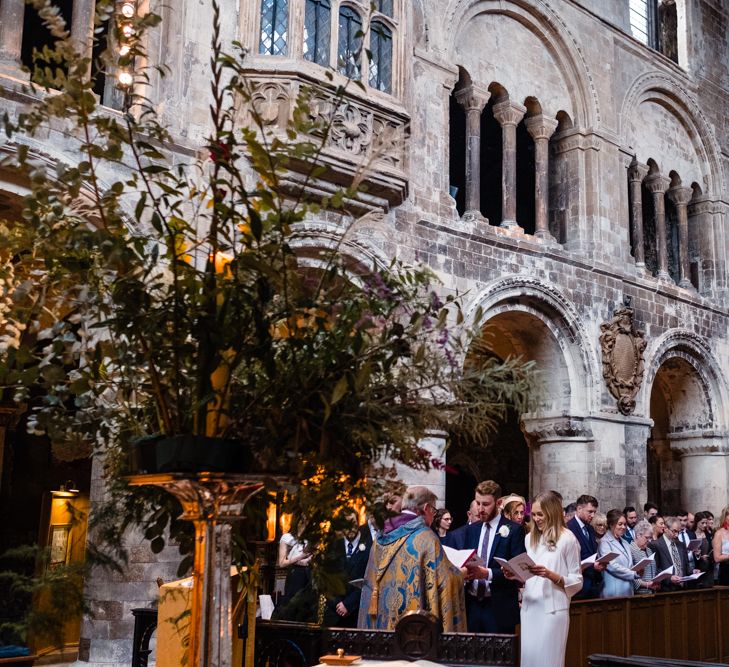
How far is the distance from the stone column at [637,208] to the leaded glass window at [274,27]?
720 cm

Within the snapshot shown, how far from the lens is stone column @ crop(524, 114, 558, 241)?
43.8 ft

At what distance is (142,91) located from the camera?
9.12 meters

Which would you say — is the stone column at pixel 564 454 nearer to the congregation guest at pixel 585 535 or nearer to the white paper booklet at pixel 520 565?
the congregation guest at pixel 585 535

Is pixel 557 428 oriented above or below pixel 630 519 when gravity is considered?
above

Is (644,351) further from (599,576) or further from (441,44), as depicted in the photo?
(599,576)

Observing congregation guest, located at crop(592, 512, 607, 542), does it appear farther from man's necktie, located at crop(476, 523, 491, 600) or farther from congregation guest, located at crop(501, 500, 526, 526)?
man's necktie, located at crop(476, 523, 491, 600)

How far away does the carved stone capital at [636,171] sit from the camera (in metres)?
15.0

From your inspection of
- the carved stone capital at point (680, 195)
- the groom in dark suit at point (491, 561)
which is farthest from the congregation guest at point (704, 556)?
the carved stone capital at point (680, 195)

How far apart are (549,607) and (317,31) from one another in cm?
680

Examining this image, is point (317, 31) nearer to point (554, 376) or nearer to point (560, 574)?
point (554, 376)

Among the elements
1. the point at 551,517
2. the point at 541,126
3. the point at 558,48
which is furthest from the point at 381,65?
the point at 551,517

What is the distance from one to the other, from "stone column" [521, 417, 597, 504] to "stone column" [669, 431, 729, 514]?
3.68 m

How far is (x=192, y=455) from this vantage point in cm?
212

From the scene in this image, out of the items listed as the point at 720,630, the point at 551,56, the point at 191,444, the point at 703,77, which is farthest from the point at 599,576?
the point at 703,77
